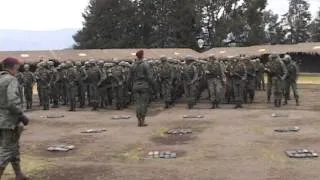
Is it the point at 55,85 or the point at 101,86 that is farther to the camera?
the point at 55,85

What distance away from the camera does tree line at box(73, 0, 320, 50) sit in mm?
59719

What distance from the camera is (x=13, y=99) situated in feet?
26.7

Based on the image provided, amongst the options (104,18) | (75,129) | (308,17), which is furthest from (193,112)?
(308,17)

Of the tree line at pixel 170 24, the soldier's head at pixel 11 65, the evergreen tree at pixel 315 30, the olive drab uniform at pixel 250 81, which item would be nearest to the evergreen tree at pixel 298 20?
the evergreen tree at pixel 315 30

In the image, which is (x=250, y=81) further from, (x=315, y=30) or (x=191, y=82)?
(x=315, y=30)

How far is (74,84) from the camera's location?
65.3 ft

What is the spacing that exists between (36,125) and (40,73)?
196 inches

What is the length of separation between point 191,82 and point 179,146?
8100 millimetres

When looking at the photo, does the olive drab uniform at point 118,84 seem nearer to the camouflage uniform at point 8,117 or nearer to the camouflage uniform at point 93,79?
the camouflage uniform at point 93,79

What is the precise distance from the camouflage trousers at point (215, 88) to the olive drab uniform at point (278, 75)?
171 cm

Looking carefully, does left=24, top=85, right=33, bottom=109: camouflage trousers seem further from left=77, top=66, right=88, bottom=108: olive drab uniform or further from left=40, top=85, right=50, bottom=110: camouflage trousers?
left=77, top=66, right=88, bottom=108: olive drab uniform

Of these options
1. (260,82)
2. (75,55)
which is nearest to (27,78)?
(260,82)

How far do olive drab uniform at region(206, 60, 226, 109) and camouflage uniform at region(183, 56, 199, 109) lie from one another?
685 millimetres

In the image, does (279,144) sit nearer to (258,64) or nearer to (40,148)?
(40,148)
